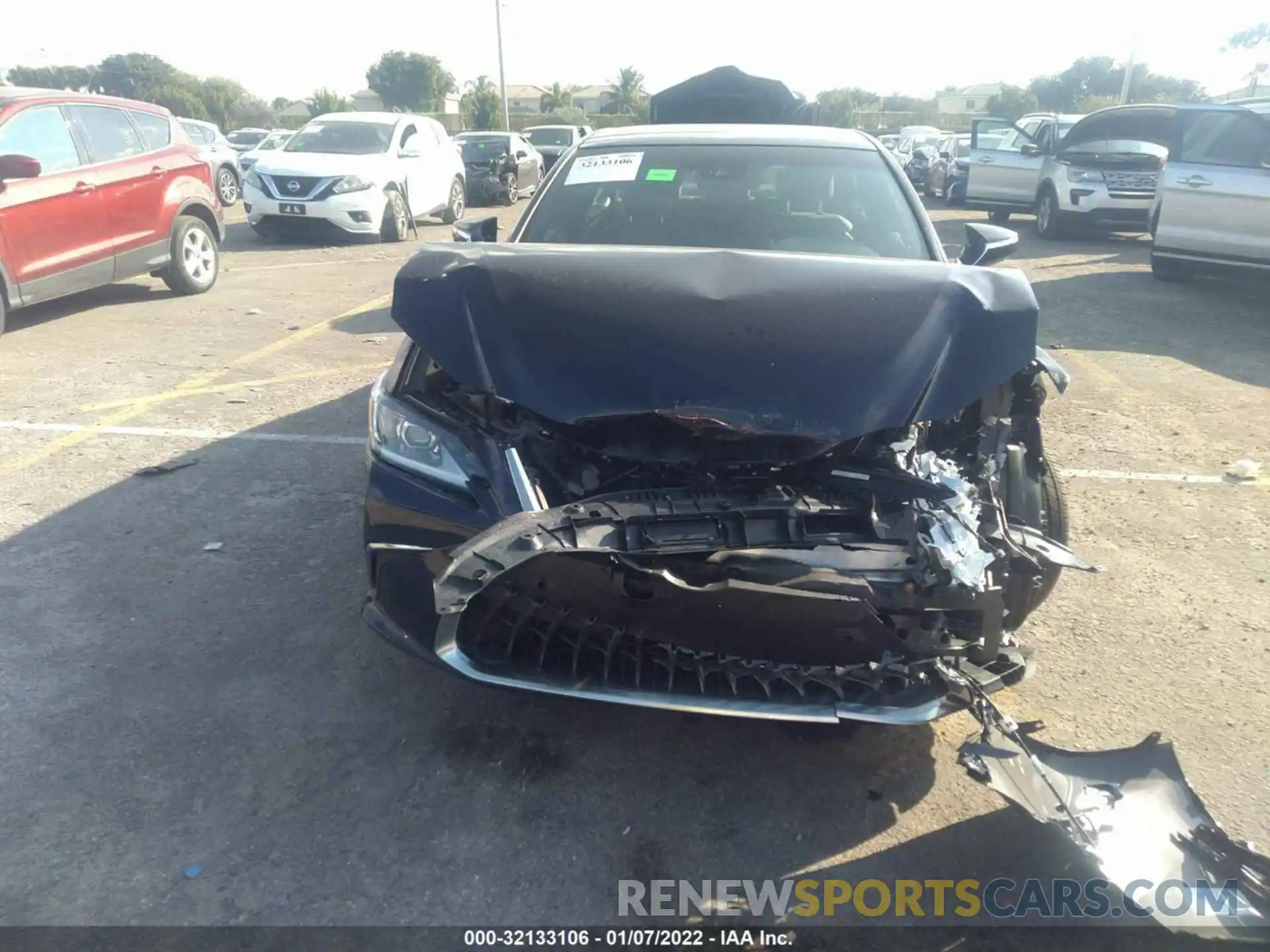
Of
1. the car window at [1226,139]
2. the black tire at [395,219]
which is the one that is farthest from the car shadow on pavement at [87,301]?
the car window at [1226,139]

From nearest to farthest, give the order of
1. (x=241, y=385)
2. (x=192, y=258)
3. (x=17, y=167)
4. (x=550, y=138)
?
(x=241, y=385) → (x=17, y=167) → (x=192, y=258) → (x=550, y=138)

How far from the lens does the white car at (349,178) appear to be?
12727 mm

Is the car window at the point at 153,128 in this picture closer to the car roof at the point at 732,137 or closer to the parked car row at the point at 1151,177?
the car roof at the point at 732,137

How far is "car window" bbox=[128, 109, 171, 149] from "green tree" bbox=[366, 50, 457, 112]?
232 feet

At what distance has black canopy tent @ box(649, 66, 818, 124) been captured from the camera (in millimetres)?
13125

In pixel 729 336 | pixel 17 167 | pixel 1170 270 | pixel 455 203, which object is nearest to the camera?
pixel 729 336

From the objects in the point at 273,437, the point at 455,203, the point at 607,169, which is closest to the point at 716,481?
the point at 607,169

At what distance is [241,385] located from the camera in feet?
21.5

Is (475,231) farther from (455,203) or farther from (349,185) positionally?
(455,203)

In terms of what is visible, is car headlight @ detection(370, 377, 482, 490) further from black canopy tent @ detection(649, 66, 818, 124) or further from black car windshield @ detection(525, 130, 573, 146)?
black car windshield @ detection(525, 130, 573, 146)

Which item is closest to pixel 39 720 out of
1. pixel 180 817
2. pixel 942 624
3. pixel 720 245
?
pixel 180 817

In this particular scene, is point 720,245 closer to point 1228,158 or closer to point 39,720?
point 39,720

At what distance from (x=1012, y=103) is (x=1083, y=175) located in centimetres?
5086

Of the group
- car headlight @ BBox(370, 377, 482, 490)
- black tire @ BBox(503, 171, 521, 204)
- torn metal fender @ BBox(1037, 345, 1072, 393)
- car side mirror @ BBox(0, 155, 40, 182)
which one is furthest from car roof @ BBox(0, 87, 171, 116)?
black tire @ BBox(503, 171, 521, 204)
